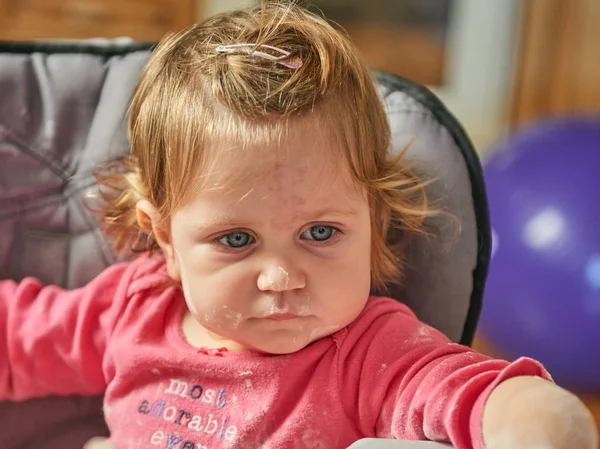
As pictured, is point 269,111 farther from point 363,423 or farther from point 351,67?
point 363,423

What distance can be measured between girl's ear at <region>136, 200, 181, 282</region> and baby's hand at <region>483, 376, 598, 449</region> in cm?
40

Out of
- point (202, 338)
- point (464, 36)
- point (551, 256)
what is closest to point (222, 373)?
point (202, 338)

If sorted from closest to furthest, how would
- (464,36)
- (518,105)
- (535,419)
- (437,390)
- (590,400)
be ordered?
(535,419) → (437,390) → (590,400) → (518,105) → (464,36)

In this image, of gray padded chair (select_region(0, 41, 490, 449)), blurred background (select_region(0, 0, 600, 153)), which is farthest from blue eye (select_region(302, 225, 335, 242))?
blurred background (select_region(0, 0, 600, 153))

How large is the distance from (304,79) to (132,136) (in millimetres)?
250

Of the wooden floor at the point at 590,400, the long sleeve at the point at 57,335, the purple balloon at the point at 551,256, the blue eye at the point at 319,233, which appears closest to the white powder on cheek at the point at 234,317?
the blue eye at the point at 319,233

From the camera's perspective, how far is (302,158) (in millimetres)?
812

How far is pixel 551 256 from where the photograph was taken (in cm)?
171

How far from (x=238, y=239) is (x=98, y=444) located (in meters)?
0.36

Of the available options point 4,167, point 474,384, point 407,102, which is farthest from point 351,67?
point 4,167

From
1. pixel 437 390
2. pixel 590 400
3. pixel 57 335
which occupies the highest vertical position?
pixel 437 390

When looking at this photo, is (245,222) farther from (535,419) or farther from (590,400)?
(590,400)

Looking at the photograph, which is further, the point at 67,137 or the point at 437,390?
the point at 67,137

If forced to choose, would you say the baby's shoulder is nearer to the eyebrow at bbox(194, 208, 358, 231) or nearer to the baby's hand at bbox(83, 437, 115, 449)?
the eyebrow at bbox(194, 208, 358, 231)
